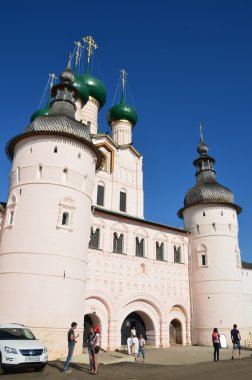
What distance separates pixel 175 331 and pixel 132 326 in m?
2.95

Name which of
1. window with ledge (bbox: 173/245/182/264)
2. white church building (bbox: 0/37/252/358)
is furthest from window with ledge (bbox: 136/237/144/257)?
window with ledge (bbox: 173/245/182/264)

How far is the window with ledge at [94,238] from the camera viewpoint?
16641mm

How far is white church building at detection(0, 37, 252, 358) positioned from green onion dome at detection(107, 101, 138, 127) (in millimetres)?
79

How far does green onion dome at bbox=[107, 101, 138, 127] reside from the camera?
25.0 m

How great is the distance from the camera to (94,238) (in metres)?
16.8

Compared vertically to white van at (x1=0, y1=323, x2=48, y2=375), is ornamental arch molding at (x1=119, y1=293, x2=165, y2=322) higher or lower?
higher

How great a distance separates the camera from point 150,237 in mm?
19094

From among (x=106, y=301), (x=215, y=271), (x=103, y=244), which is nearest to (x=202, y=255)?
(x=215, y=271)

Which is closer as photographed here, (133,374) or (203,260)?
(133,374)

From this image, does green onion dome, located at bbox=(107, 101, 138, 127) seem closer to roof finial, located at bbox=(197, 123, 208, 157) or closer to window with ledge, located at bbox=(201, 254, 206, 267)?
roof finial, located at bbox=(197, 123, 208, 157)

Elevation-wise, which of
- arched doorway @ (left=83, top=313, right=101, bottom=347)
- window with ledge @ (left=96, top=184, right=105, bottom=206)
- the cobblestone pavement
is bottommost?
the cobblestone pavement

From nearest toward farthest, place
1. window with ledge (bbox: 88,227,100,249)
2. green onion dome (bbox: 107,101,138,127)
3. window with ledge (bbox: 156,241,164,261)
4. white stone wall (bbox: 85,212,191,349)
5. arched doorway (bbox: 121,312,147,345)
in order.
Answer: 1. white stone wall (bbox: 85,212,191,349)
2. window with ledge (bbox: 88,227,100,249)
3. arched doorway (bbox: 121,312,147,345)
4. window with ledge (bbox: 156,241,164,261)
5. green onion dome (bbox: 107,101,138,127)

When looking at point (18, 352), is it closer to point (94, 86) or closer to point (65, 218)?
point (65, 218)

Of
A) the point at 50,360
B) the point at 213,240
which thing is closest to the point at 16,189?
the point at 50,360
